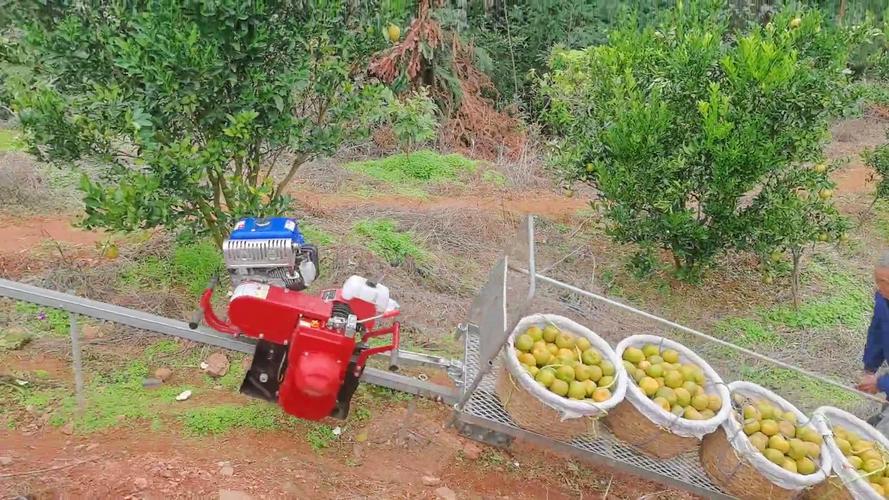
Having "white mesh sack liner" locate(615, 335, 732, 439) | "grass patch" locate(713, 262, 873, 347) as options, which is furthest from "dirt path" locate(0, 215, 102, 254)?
"grass patch" locate(713, 262, 873, 347)

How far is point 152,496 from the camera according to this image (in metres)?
3.40

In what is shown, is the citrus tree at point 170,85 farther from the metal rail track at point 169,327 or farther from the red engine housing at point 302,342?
the red engine housing at point 302,342

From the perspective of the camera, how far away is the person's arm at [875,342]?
4.21 m

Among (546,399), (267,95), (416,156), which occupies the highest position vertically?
(267,95)

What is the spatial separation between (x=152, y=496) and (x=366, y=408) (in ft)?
4.40

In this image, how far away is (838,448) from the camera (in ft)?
11.2

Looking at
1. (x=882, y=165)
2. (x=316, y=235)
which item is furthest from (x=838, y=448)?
(x=882, y=165)

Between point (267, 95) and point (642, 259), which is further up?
point (267, 95)

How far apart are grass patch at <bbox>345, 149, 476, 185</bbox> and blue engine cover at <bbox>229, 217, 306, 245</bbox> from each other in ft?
18.8

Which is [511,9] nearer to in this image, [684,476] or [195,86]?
[195,86]

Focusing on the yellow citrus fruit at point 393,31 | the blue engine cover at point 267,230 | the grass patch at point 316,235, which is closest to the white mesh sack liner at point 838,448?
the blue engine cover at point 267,230

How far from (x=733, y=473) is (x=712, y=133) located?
304 centimetres

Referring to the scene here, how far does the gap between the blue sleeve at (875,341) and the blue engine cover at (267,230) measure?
11.4ft

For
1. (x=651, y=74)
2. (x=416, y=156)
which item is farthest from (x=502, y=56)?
(x=651, y=74)
